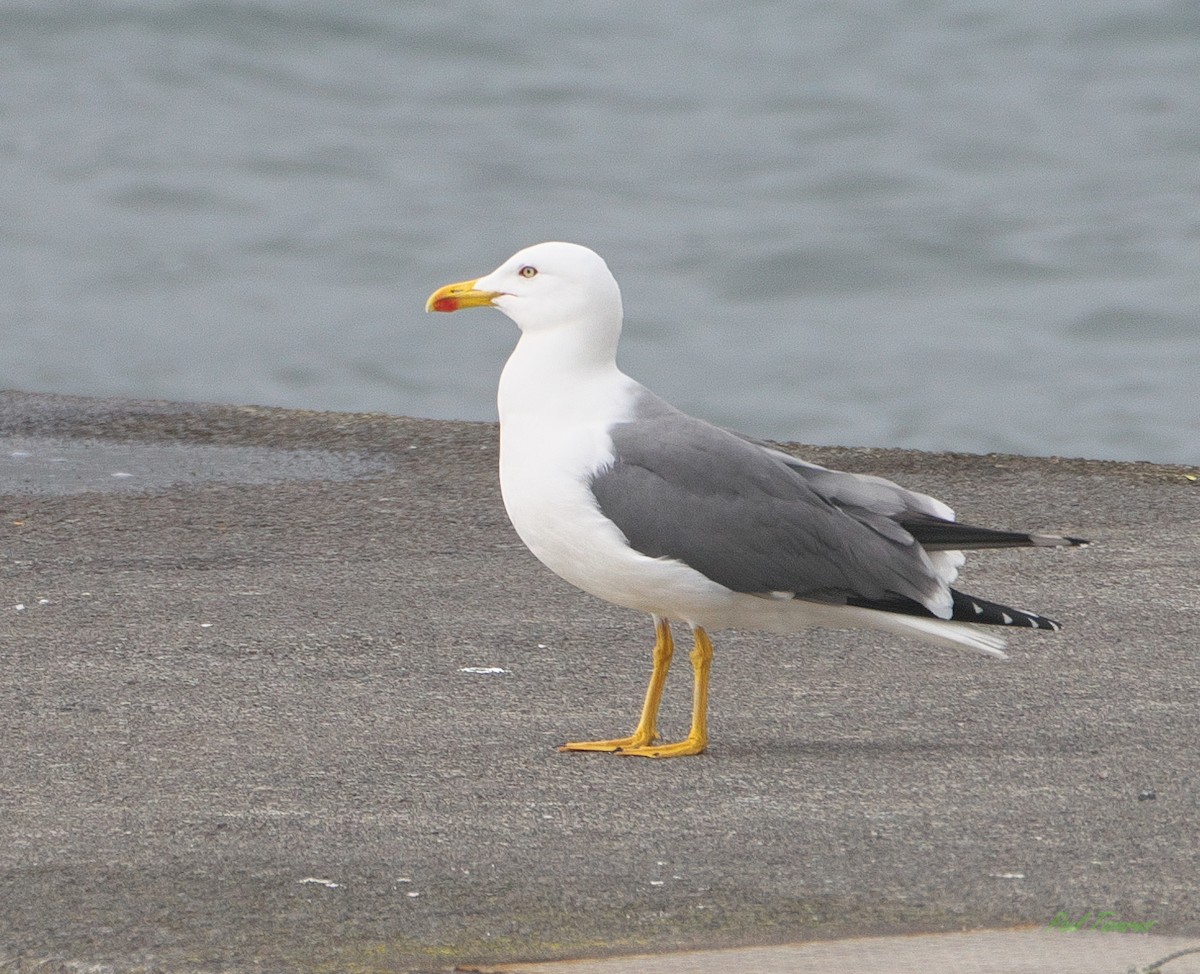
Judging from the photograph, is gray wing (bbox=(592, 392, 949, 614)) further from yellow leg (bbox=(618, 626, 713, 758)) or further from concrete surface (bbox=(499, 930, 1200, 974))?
concrete surface (bbox=(499, 930, 1200, 974))

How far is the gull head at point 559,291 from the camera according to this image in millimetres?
4750

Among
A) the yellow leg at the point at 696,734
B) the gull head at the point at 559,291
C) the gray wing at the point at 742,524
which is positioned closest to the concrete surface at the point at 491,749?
the yellow leg at the point at 696,734

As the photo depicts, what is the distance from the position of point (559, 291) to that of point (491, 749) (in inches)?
44.2

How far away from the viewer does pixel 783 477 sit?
4688mm

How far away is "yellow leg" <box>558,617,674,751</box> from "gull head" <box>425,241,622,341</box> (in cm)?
76

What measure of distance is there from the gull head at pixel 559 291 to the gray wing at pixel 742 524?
0.98 ft

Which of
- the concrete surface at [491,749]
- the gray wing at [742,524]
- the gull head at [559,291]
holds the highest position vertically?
the gull head at [559,291]

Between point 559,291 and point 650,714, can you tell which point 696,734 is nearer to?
point 650,714

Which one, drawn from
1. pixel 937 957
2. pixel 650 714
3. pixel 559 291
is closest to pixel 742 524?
pixel 650 714

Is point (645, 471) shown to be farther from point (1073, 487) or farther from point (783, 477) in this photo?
point (1073, 487)

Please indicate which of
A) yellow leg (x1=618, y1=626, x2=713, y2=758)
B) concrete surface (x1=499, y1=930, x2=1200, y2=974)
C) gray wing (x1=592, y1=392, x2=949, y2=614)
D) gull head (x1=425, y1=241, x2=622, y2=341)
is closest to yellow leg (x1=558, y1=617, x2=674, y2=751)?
yellow leg (x1=618, y1=626, x2=713, y2=758)

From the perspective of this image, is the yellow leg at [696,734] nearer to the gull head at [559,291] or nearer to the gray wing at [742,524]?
the gray wing at [742,524]

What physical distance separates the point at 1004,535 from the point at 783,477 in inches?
21.3

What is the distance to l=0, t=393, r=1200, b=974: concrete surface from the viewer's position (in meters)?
3.54
